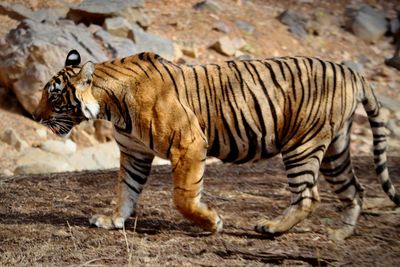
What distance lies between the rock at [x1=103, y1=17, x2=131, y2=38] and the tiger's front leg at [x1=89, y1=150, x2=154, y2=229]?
23.6 ft

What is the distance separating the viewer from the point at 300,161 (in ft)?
14.0

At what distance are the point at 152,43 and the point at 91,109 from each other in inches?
288

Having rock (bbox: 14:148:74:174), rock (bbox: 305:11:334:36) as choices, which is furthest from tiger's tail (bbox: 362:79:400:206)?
rock (bbox: 305:11:334:36)

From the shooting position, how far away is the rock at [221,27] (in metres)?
13.0

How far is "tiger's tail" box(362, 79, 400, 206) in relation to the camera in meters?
4.49

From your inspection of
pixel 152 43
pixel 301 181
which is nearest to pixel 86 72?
pixel 301 181

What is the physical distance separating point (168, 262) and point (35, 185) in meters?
2.71

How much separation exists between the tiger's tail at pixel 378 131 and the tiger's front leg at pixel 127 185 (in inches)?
62.0

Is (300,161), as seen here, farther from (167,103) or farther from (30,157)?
(30,157)

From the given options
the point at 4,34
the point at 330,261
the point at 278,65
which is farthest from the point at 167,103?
the point at 4,34

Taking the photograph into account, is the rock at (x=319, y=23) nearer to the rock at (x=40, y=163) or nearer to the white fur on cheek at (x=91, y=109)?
the rock at (x=40, y=163)

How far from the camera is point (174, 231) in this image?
182 inches

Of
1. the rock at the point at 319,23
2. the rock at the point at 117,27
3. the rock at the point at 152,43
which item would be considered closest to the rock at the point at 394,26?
the rock at the point at 319,23

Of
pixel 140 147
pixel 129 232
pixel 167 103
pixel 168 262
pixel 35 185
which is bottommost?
pixel 35 185
